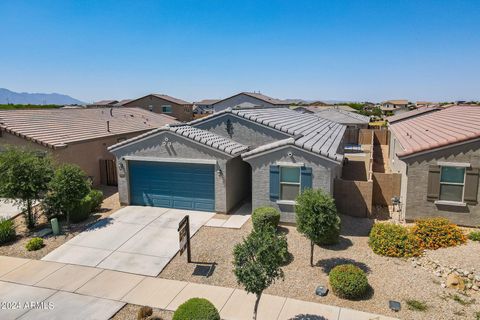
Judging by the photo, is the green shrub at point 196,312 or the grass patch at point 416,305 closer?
the green shrub at point 196,312

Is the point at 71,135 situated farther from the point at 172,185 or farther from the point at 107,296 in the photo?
the point at 107,296

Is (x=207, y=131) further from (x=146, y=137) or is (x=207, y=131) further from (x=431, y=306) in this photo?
(x=431, y=306)

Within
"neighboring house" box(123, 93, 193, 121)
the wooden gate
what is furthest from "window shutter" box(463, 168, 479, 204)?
"neighboring house" box(123, 93, 193, 121)

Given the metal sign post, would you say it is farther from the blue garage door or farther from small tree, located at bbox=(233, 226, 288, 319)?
the blue garage door

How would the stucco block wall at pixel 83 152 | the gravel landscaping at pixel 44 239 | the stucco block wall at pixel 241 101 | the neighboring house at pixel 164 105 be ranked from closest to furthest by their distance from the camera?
the gravel landscaping at pixel 44 239, the stucco block wall at pixel 83 152, the neighboring house at pixel 164 105, the stucco block wall at pixel 241 101

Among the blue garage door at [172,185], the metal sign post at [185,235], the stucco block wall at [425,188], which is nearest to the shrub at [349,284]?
the metal sign post at [185,235]

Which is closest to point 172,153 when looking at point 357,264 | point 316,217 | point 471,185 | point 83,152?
point 83,152

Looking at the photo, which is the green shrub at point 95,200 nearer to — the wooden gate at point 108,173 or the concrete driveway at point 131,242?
the concrete driveway at point 131,242
